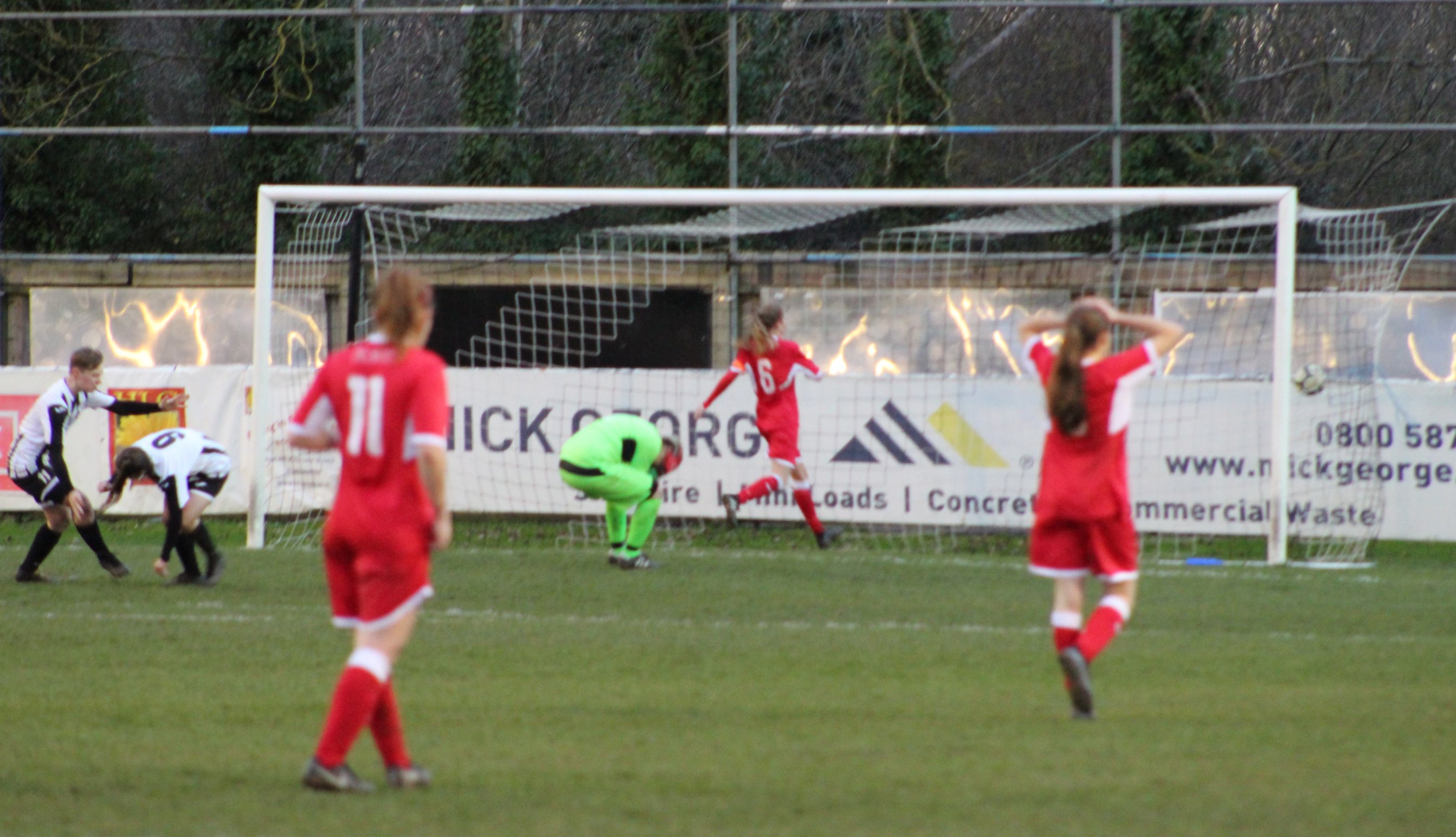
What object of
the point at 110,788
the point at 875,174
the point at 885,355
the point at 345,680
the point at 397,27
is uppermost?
the point at 397,27

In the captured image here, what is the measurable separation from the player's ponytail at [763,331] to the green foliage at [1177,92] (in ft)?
17.9

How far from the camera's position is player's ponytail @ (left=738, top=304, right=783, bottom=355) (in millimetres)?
11898

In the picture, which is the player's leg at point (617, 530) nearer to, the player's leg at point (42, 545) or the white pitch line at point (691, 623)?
the white pitch line at point (691, 623)

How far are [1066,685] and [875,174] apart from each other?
1096cm

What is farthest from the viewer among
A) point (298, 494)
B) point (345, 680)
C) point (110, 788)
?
point (298, 494)

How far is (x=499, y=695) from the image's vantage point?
665 centimetres

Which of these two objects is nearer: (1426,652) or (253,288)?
(1426,652)

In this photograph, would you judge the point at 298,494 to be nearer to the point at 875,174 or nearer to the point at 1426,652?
the point at 875,174

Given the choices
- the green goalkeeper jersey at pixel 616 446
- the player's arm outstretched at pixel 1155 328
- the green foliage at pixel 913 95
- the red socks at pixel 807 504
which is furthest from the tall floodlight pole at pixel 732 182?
the player's arm outstretched at pixel 1155 328

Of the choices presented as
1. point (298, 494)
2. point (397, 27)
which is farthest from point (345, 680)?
point (397, 27)

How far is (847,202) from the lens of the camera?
11.7 meters

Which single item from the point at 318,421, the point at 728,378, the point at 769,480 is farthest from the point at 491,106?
the point at 318,421

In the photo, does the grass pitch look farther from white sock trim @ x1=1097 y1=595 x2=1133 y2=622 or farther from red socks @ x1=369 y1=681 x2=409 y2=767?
white sock trim @ x1=1097 y1=595 x2=1133 y2=622

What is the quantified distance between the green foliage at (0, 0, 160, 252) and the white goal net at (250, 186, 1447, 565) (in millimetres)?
3681
